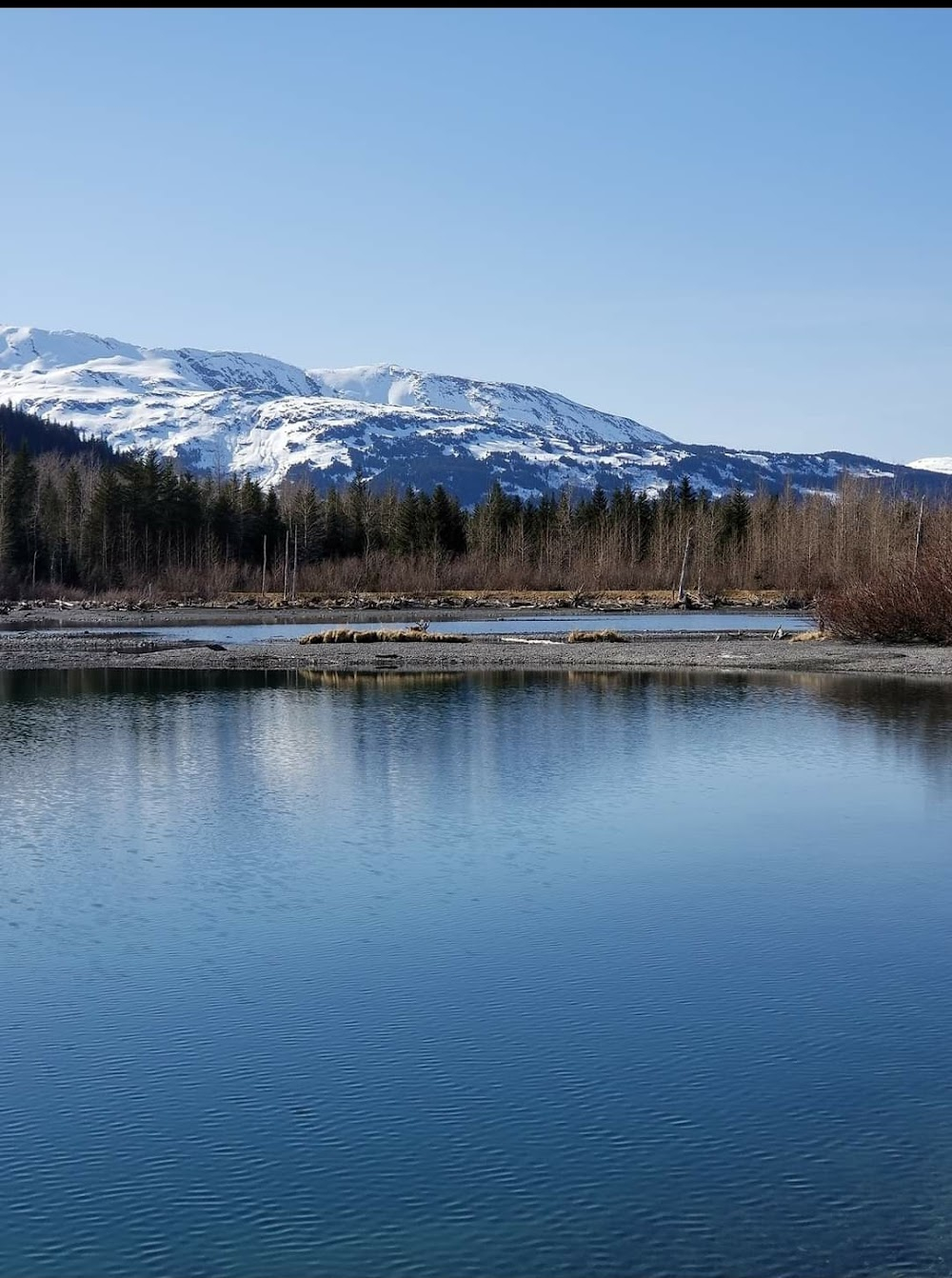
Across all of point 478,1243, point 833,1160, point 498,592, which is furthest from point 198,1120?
point 498,592

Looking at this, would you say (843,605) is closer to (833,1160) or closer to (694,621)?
(694,621)

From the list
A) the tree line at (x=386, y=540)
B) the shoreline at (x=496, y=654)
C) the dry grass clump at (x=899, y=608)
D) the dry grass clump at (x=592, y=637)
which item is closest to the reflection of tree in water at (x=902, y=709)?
the shoreline at (x=496, y=654)

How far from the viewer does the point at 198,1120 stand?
8.91m

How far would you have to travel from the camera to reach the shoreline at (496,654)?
42688 mm

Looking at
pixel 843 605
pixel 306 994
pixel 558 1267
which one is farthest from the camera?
pixel 843 605

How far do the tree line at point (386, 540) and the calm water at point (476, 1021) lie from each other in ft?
228

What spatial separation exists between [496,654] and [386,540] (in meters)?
68.8

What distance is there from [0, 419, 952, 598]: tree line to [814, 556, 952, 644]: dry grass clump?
3367cm

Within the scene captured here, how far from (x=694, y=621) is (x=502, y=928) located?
58.4m

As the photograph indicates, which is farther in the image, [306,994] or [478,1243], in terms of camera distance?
[306,994]

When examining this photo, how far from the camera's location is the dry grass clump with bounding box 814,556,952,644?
1911 inches

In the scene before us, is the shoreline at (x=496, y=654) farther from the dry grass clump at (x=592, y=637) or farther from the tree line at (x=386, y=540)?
the tree line at (x=386, y=540)

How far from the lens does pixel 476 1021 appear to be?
424 inches

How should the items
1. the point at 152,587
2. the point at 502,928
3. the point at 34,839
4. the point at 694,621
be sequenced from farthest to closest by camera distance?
1. the point at 152,587
2. the point at 694,621
3. the point at 34,839
4. the point at 502,928
